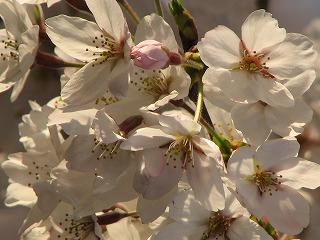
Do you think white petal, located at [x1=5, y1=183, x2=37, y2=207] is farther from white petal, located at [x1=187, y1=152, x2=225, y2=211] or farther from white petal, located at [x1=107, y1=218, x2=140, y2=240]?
white petal, located at [x1=187, y1=152, x2=225, y2=211]

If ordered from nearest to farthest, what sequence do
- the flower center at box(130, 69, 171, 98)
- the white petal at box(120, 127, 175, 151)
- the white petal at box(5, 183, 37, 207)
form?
the white petal at box(120, 127, 175, 151)
the flower center at box(130, 69, 171, 98)
the white petal at box(5, 183, 37, 207)

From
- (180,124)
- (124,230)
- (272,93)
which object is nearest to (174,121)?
(180,124)

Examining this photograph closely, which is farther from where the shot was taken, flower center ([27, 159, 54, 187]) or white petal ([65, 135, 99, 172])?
flower center ([27, 159, 54, 187])

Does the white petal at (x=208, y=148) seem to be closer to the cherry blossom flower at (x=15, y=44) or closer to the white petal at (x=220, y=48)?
the white petal at (x=220, y=48)

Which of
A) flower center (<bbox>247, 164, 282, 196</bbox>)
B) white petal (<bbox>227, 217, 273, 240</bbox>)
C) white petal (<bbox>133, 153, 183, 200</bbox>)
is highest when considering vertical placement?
white petal (<bbox>133, 153, 183, 200</bbox>)

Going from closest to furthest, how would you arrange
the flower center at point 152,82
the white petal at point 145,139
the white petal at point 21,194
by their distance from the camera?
the white petal at point 145,139
the flower center at point 152,82
the white petal at point 21,194

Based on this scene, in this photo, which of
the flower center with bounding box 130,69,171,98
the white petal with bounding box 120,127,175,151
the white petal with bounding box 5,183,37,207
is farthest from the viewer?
the white petal with bounding box 5,183,37,207

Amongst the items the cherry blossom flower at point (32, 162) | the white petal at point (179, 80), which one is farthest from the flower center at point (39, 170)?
the white petal at point (179, 80)

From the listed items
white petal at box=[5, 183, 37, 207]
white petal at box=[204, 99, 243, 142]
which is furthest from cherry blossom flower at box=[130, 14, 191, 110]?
white petal at box=[5, 183, 37, 207]
